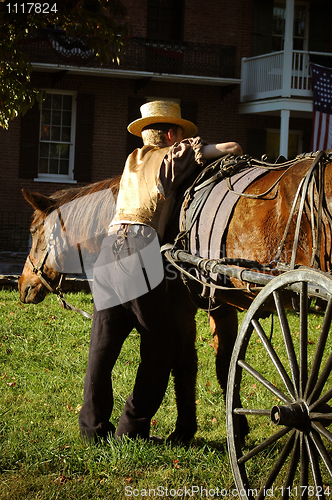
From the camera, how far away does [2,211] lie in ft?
47.2

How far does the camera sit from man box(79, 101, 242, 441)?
309 cm

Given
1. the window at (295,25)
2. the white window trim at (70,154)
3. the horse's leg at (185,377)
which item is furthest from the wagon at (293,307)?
the window at (295,25)

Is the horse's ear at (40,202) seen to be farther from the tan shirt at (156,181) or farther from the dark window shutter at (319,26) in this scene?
the dark window shutter at (319,26)

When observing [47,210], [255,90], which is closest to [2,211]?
[255,90]

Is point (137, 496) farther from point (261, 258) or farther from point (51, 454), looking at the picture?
point (261, 258)

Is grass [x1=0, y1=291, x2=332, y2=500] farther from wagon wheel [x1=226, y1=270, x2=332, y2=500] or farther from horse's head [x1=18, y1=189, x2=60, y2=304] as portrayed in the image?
horse's head [x1=18, y1=189, x2=60, y2=304]

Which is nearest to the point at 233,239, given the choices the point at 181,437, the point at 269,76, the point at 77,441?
the point at 181,437

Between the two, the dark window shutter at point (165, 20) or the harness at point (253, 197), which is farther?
the dark window shutter at point (165, 20)

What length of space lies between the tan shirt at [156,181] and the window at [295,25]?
14662 millimetres

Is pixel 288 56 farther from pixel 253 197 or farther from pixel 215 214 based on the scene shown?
pixel 253 197

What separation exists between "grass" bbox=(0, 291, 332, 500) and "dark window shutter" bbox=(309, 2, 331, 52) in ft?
42.7

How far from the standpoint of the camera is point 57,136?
49.3ft

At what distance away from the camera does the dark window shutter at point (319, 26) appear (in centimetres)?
1578

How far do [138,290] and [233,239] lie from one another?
778 millimetres
